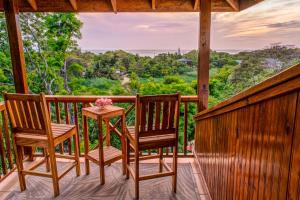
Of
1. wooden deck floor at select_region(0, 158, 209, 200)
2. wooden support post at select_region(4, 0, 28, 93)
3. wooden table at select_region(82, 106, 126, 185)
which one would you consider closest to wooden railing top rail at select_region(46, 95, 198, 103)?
wooden table at select_region(82, 106, 126, 185)

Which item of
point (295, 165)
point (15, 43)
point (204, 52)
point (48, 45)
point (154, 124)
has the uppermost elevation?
point (48, 45)

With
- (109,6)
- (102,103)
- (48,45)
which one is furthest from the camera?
(48,45)

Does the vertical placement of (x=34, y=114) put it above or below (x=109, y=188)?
above

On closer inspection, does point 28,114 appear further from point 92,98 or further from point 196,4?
point 196,4

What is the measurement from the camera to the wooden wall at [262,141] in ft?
2.69

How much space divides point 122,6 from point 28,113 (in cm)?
187

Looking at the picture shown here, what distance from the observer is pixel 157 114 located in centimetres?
244

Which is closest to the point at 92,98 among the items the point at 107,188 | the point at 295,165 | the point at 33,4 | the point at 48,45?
the point at 107,188

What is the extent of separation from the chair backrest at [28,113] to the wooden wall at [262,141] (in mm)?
1771

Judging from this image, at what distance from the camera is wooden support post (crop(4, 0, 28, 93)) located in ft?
9.78

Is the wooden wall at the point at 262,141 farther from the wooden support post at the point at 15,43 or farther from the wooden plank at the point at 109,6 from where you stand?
the wooden support post at the point at 15,43

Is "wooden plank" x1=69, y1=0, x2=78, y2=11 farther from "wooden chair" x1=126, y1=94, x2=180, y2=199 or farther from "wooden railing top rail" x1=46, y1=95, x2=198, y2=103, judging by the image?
"wooden chair" x1=126, y1=94, x2=180, y2=199

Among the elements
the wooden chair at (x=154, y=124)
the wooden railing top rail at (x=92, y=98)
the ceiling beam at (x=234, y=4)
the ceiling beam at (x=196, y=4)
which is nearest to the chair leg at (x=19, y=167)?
the wooden railing top rail at (x=92, y=98)

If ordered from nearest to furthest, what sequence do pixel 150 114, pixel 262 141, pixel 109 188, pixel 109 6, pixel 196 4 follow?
pixel 262 141 < pixel 150 114 < pixel 109 188 < pixel 196 4 < pixel 109 6
